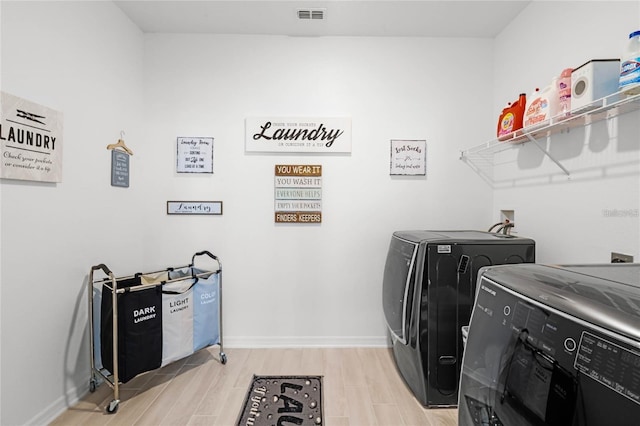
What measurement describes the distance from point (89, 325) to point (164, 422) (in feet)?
2.57

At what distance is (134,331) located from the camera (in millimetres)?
1826

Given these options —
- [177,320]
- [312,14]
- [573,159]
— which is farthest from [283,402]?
[312,14]

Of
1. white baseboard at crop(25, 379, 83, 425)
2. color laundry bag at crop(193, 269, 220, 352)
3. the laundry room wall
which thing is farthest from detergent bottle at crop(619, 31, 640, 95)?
white baseboard at crop(25, 379, 83, 425)

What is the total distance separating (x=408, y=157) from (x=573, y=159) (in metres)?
1.08

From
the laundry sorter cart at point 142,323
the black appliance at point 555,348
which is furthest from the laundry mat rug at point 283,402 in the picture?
the black appliance at point 555,348

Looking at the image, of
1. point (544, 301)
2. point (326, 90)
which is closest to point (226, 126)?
point (326, 90)

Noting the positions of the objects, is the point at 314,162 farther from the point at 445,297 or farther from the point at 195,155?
the point at 445,297

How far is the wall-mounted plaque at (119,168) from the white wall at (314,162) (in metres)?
0.23

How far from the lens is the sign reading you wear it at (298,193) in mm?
2555

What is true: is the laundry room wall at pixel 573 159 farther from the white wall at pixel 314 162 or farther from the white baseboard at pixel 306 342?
the white baseboard at pixel 306 342

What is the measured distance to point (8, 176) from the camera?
1499 millimetres

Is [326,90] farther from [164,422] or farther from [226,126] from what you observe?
[164,422]

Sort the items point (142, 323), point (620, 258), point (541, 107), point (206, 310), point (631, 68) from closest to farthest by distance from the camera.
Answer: point (631, 68)
point (620, 258)
point (541, 107)
point (142, 323)
point (206, 310)

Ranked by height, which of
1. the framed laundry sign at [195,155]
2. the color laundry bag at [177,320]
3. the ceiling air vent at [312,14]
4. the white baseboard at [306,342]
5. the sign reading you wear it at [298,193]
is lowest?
the white baseboard at [306,342]
